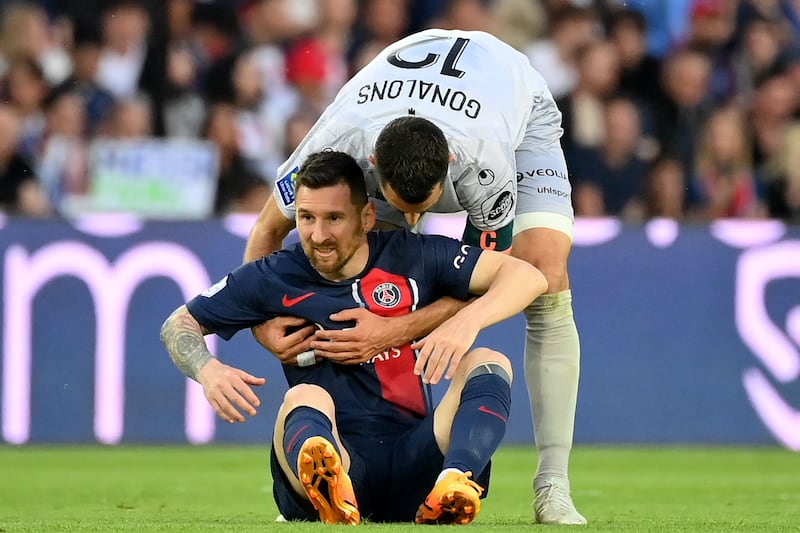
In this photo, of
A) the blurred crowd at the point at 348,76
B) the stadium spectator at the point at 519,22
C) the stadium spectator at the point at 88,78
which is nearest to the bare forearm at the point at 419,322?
the blurred crowd at the point at 348,76

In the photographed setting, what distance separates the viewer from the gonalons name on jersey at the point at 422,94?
567 centimetres

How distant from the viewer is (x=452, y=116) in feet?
18.4

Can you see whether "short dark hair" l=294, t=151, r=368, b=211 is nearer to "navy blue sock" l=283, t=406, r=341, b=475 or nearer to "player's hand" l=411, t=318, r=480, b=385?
"player's hand" l=411, t=318, r=480, b=385

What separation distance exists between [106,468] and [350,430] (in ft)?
13.2

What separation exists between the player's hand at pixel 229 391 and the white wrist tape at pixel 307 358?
355 mm

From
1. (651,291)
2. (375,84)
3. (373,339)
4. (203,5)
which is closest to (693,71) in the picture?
(651,291)

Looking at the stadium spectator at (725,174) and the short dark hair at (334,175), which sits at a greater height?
the stadium spectator at (725,174)

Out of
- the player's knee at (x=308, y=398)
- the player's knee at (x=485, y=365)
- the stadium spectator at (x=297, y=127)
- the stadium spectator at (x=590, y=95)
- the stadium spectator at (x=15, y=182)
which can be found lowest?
the player's knee at (x=308, y=398)

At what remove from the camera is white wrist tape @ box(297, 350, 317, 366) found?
5.18m

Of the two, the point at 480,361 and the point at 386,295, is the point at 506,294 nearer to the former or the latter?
the point at 480,361

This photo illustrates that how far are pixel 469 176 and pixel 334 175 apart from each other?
26.4 inches

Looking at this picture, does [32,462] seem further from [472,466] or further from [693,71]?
[693,71]

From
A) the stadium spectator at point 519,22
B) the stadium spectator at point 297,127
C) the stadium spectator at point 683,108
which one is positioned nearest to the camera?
the stadium spectator at point 297,127

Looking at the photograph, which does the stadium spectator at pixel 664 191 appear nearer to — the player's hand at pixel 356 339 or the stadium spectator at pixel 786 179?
the stadium spectator at pixel 786 179
